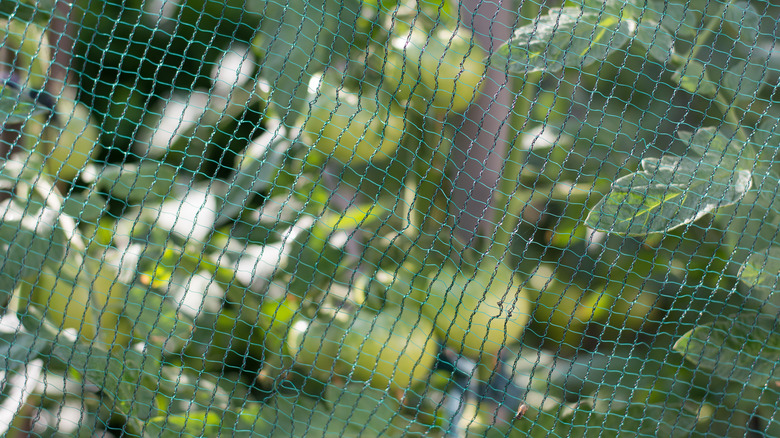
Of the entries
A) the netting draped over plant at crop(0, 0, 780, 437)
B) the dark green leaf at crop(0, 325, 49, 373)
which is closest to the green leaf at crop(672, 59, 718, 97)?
the netting draped over plant at crop(0, 0, 780, 437)

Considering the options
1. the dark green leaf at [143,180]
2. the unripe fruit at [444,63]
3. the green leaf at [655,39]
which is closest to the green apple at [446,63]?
the unripe fruit at [444,63]

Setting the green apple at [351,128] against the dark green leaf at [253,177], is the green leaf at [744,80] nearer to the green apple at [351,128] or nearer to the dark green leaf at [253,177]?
the green apple at [351,128]

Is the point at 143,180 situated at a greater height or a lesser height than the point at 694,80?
lesser

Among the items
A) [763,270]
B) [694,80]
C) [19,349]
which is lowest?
[19,349]

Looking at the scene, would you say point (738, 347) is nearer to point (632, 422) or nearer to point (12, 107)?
point (632, 422)

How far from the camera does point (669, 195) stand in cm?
58

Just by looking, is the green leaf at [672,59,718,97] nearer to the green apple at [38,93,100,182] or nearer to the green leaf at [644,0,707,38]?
the green leaf at [644,0,707,38]

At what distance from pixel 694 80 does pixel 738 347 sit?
0.84 ft

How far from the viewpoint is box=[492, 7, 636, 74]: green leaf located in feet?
1.94

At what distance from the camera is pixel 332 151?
23.8 inches

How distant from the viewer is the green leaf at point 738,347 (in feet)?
2.02

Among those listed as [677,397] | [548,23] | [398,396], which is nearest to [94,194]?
[398,396]

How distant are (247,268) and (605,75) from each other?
44 cm

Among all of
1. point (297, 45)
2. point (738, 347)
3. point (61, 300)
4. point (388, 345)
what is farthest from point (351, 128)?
point (738, 347)
